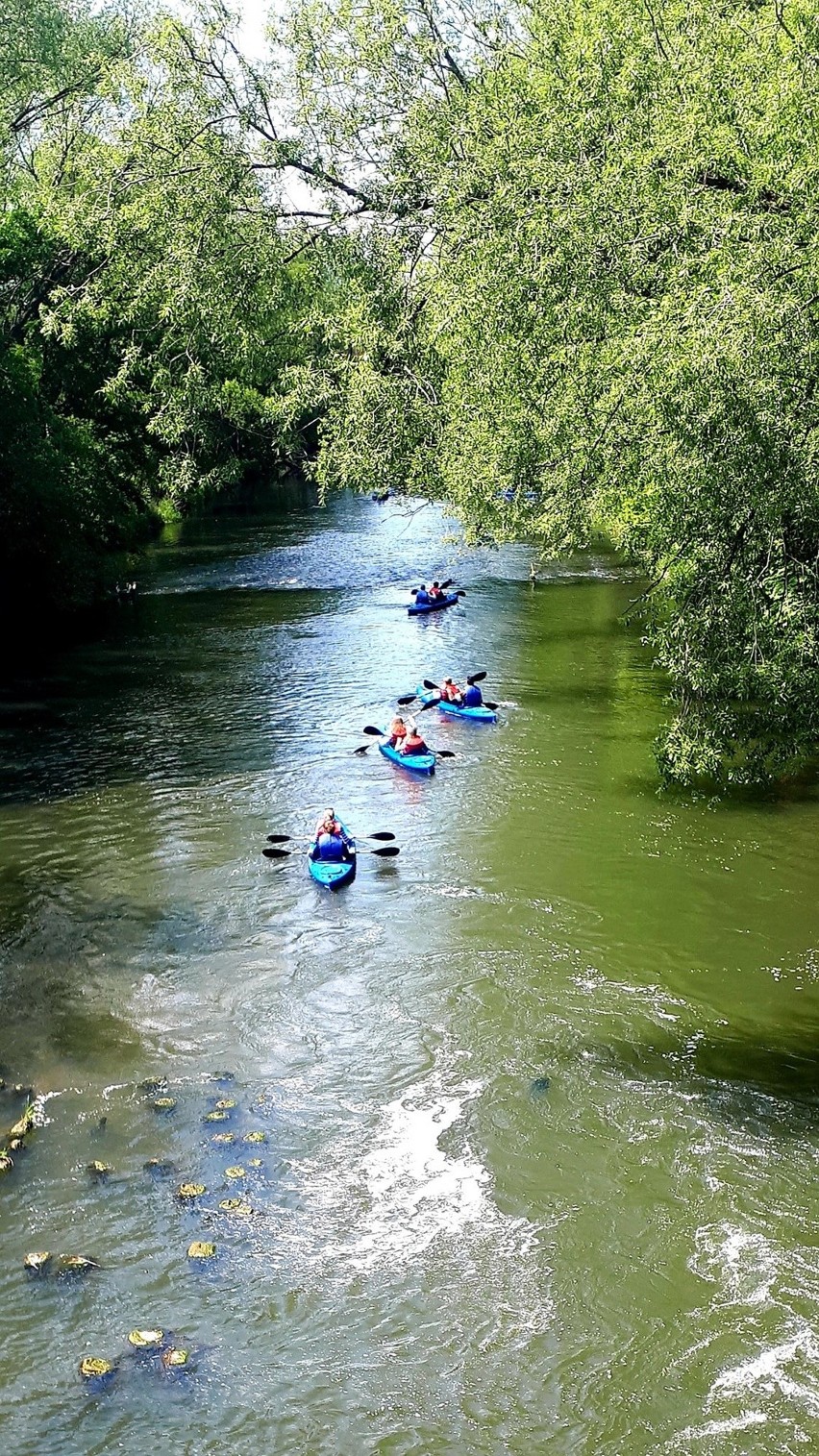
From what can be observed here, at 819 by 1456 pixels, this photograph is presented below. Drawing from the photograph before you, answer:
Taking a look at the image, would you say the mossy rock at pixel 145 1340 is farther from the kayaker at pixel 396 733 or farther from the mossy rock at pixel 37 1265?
the kayaker at pixel 396 733

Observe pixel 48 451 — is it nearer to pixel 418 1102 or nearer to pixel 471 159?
pixel 471 159

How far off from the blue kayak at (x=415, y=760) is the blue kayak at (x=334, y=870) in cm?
392

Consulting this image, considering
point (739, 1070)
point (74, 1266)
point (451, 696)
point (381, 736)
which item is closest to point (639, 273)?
point (739, 1070)

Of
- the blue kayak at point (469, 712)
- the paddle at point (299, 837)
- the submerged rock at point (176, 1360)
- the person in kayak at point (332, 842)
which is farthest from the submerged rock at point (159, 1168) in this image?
the blue kayak at point (469, 712)

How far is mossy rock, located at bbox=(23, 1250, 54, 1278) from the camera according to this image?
8375mm

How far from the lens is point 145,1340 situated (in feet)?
25.4

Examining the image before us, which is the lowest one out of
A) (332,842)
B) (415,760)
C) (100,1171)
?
(100,1171)

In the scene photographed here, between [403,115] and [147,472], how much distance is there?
62.7ft

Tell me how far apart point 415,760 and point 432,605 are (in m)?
12.7

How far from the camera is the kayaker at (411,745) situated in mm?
19094

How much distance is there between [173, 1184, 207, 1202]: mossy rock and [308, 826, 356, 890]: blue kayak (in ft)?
18.6

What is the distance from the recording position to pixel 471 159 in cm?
1387

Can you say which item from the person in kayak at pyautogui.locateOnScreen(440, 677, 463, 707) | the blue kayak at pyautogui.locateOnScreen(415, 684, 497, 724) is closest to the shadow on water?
the blue kayak at pyautogui.locateOnScreen(415, 684, 497, 724)

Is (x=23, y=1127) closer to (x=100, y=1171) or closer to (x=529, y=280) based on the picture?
(x=100, y=1171)
